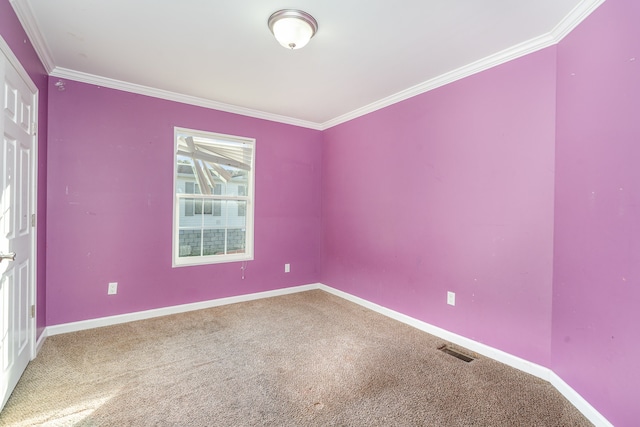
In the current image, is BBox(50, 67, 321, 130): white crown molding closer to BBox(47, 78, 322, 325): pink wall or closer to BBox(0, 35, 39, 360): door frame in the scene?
BBox(47, 78, 322, 325): pink wall

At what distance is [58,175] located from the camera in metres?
2.86

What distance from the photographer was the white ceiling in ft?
6.32

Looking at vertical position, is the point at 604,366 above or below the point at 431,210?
below

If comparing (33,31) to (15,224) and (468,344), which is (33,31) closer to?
(15,224)

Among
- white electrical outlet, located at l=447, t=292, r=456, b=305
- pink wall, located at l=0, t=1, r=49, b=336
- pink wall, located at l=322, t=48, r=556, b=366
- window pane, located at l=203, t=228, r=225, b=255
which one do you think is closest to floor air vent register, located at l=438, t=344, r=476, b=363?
pink wall, located at l=322, t=48, r=556, b=366

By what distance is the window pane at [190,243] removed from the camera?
3.63 meters

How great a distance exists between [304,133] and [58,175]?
2877 millimetres

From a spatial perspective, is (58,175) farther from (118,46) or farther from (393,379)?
(393,379)

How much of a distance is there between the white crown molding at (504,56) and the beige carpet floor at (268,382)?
241 cm

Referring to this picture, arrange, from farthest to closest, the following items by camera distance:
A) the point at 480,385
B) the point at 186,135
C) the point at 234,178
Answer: the point at 234,178 → the point at 186,135 → the point at 480,385

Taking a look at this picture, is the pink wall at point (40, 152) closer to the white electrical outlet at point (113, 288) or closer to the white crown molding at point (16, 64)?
the white crown molding at point (16, 64)

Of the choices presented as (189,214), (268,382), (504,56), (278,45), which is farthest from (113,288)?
(504,56)

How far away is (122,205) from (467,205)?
3419 mm

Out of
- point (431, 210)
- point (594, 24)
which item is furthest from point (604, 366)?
point (594, 24)
